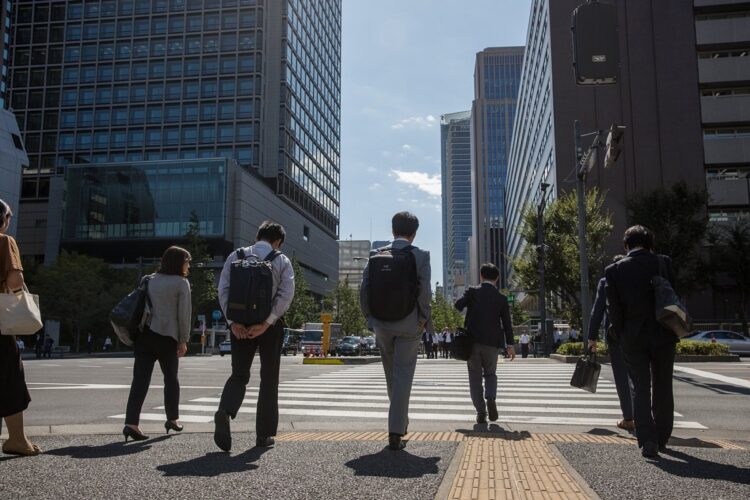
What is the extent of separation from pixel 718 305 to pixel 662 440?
40767 millimetres

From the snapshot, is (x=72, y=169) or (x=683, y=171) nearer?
(x=683, y=171)

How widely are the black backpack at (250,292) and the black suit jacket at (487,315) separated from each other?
260 cm

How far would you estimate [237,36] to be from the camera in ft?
251

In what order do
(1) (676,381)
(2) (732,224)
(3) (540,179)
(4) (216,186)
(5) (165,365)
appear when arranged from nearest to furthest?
(5) (165,365), (1) (676,381), (2) (732,224), (3) (540,179), (4) (216,186)

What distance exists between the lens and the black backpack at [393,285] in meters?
4.49

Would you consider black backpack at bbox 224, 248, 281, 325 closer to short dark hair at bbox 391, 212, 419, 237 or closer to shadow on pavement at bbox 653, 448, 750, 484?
short dark hair at bbox 391, 212, 419, 237

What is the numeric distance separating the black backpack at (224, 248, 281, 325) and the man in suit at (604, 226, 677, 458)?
103 inches

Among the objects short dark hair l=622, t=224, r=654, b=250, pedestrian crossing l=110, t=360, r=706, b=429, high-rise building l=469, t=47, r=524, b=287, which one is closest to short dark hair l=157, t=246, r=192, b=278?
pedestrian crossing l=110, t=360, r=706, b=429

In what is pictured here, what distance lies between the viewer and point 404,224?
4.93 meters

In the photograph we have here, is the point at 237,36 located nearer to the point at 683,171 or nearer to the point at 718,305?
the point at 683,171

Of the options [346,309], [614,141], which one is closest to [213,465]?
[614,141]

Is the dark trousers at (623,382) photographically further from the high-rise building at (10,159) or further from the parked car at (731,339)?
the high-rise building at (10,159)

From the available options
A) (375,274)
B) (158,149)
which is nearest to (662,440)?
(375,274)

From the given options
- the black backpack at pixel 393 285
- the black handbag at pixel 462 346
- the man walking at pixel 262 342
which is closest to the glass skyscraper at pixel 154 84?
the black handbag at pixel 462 346
